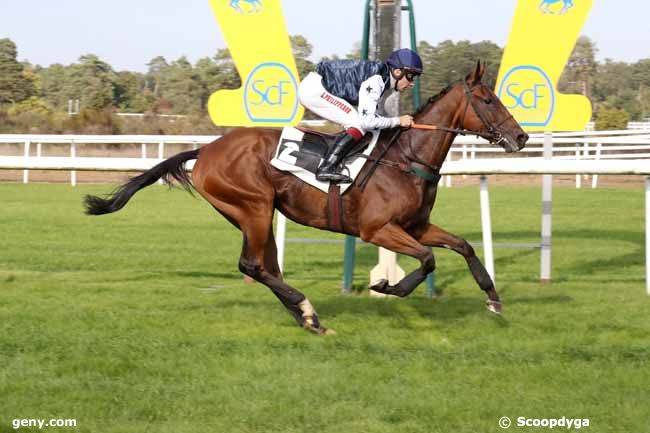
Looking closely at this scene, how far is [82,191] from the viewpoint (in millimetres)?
18156

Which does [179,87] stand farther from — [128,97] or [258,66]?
[258,66]

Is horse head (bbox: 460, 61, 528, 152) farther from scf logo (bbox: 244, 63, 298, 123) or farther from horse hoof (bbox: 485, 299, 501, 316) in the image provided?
scf logo (bbox: 244, 63, 298, 123)

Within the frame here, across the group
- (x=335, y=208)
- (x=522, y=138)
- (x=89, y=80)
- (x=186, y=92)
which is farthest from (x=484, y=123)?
(x=89, y=80)

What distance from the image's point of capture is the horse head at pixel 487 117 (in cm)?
595

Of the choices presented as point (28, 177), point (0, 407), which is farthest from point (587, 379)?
point (28, 177)

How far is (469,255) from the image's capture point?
604 cm

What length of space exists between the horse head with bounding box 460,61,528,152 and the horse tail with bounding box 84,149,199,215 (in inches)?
72.6

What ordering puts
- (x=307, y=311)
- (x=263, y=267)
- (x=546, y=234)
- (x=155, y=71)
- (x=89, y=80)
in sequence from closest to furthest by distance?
1. (x=307, y=311)
2. (x=263, y=267)
3. (x=546, y=234)
4. (x=89, y=80)
5. (x=155, y=71)

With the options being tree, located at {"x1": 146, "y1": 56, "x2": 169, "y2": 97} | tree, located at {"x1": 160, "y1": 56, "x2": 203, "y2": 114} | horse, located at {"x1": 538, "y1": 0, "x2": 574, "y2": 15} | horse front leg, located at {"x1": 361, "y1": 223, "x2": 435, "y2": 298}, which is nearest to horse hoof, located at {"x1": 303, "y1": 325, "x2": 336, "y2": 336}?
horse front leg, located at {"x1": 361, "y1": 223, "x2": 435, "y2": 298}

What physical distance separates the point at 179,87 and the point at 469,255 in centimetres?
4173

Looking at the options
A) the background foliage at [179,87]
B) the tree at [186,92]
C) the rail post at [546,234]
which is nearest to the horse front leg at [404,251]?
the rail post at [546,234]

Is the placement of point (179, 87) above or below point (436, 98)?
above

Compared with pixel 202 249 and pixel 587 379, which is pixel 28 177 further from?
pixel 587 379

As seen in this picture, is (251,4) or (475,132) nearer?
(475,132)
